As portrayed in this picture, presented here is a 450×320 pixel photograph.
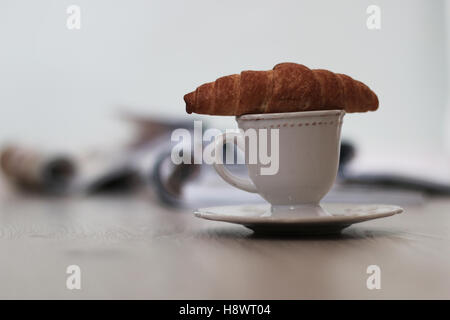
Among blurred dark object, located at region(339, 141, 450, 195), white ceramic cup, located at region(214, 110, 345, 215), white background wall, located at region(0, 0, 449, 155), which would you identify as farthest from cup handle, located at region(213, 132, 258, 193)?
white background wall, located at region(0, 0, 449, 155)

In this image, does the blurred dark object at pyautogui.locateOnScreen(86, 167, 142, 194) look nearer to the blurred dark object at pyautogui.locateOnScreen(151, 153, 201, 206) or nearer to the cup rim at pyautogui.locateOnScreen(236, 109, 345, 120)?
the blurred dark object at pyautogui.locateOnScreen(151, 153, 201, 206)

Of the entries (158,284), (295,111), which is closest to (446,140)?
(295,111)

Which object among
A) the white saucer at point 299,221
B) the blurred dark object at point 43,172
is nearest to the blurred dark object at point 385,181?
the white saucer at point 299,221

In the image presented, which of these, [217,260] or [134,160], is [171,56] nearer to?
[134,160]

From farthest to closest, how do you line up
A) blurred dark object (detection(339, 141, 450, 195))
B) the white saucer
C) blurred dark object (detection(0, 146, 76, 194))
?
Result: blurred dark object (detection(0, 146, 76, 194))
blurred dark object (detection(339, 141, 450, 195))
the white saucer

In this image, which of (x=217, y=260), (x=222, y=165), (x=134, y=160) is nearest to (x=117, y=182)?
(x=134, y=160)
